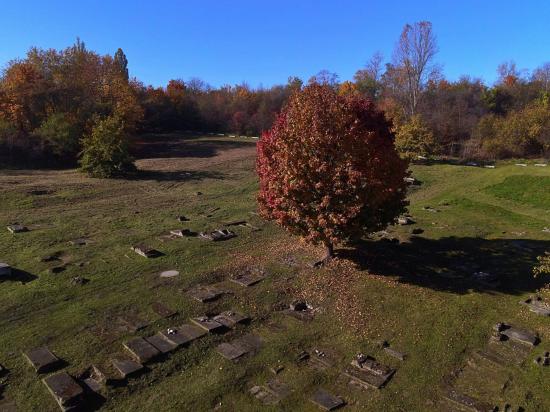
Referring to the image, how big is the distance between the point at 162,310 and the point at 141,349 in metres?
2.08

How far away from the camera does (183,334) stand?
34.1 ft

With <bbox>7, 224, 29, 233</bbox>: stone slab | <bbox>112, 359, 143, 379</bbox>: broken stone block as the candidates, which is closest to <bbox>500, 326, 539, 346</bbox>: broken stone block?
<bbox>112, 359, 143, 379</bbox>: broken stone block

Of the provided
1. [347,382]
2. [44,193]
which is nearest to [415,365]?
[347,382]

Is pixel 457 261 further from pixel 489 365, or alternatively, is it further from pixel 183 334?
pixel 183 334

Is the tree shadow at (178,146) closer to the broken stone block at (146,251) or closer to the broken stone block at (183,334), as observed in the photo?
the broken stone block at (146,251)

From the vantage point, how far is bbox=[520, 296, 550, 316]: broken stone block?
11.7m

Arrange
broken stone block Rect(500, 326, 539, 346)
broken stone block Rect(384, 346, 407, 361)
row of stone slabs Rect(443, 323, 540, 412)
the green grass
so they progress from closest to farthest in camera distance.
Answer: row of stone slabs Rect(443, 323, 540, 412), broken stone block Rect(384, 346, 407, 361), broken stone block Rect(500, 326, 539, 346), the green grass

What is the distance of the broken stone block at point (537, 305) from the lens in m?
11.7

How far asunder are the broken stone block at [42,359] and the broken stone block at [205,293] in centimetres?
412

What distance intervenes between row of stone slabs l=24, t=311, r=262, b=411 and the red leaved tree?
4010 millimetres

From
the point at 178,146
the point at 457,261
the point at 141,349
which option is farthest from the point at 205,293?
the point at 178,146

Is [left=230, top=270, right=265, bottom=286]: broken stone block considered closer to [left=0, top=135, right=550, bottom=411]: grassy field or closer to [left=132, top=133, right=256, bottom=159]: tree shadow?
[left=0, top=135, right=550, bottom=411]: grassy field

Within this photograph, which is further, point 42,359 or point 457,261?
point 457,261

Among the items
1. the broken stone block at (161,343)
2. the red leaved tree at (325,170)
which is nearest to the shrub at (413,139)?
the red leaved tree at (325,170)
